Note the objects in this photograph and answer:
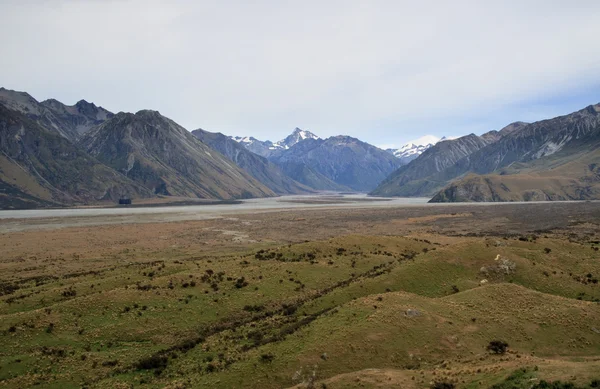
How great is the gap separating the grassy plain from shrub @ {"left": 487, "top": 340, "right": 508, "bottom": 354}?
0.59 meters

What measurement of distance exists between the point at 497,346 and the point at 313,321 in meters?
14.4

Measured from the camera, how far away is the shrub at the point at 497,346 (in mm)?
30141

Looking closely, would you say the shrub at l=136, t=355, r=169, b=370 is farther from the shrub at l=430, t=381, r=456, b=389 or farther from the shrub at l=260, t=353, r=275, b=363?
the shrub at l=430, t=381, r=456, b=389

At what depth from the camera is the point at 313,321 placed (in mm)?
34438

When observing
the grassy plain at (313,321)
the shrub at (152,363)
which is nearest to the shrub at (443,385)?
the grassy plain at (313,321)

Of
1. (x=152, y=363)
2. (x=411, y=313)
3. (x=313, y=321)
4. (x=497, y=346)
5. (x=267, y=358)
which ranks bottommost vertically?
(x=152, y=363)

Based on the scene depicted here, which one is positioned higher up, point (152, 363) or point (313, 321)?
point (313, 321)

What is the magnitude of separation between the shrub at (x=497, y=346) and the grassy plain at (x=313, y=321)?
59 centimetres

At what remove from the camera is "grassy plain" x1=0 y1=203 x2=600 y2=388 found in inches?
1070

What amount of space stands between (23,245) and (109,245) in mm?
19017

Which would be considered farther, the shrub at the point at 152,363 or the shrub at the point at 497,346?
the shrub at the point at 497,346

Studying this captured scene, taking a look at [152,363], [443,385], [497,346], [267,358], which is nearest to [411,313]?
[497,346]

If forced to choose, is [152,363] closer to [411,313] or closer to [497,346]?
[411,313]

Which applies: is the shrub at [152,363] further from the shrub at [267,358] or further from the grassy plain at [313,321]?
the shrub at [267,358]
